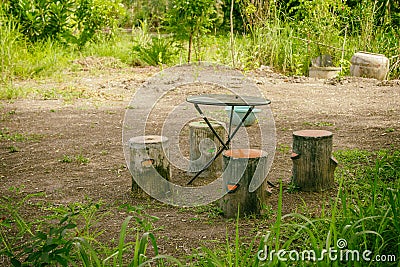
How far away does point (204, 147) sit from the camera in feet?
13.0

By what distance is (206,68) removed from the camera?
8.87 m

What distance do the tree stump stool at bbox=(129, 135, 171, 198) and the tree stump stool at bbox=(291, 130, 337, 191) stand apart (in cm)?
92

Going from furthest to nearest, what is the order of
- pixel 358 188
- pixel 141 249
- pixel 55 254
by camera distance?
1. pixel 358 188
2. pixel 141 249
3. pixel 55 254

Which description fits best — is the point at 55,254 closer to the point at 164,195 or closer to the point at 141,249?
the point at 141,249

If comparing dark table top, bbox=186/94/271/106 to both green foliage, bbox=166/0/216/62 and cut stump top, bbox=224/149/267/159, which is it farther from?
green foliage, bbox=166/0/216/62

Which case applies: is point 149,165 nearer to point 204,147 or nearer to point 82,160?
point 204,147

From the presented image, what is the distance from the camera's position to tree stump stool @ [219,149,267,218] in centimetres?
307

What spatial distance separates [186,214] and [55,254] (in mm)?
1426

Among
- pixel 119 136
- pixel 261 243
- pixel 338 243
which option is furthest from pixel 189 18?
pixel 261 243

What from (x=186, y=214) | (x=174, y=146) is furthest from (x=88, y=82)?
(x=186, y=214)

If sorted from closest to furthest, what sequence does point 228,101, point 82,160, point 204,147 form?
point 228,101, point 204,147, point 82,160

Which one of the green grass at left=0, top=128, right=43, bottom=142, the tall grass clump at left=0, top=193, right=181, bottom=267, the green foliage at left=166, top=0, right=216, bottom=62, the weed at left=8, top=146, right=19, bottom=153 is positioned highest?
the green foliage at left=166, top=0, right=216, bottom=62

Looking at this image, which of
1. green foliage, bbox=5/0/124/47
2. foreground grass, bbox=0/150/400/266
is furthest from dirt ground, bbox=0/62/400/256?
green foliage, bbox=5/0/124/47

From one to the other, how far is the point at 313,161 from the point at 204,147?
867 millimetres
